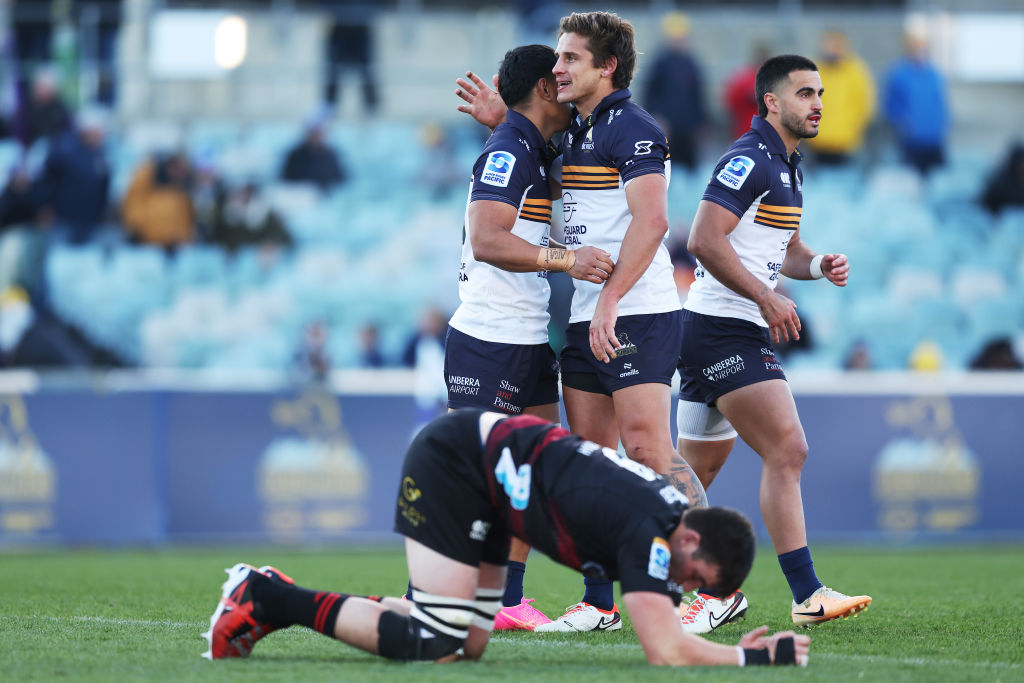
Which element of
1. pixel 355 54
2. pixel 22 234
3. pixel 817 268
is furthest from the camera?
pixel 355 54

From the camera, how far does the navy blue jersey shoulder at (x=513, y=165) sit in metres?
5.46

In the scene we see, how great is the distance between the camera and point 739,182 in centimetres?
595

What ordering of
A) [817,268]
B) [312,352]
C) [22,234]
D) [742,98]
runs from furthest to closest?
[742,98] < [22,234] < [312,352] < [817,268]

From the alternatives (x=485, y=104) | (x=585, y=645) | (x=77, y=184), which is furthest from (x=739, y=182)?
(x=77, y=184)

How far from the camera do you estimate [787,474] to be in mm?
5941

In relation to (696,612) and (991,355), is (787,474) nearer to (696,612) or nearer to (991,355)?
(696,612)

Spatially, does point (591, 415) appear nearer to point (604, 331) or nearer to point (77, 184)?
point (604, 331)

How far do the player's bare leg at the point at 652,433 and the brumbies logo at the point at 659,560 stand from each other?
4.11 ft

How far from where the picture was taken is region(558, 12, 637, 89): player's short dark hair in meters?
5.53

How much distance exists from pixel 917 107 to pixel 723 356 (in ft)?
38.1

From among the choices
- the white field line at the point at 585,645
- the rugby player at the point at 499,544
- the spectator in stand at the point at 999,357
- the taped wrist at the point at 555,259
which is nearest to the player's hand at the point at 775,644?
the rugby player at the point at 499,544

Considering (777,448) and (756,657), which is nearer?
(756,657)

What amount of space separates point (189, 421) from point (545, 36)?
7106 millimetres

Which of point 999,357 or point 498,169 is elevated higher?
point 498,169
